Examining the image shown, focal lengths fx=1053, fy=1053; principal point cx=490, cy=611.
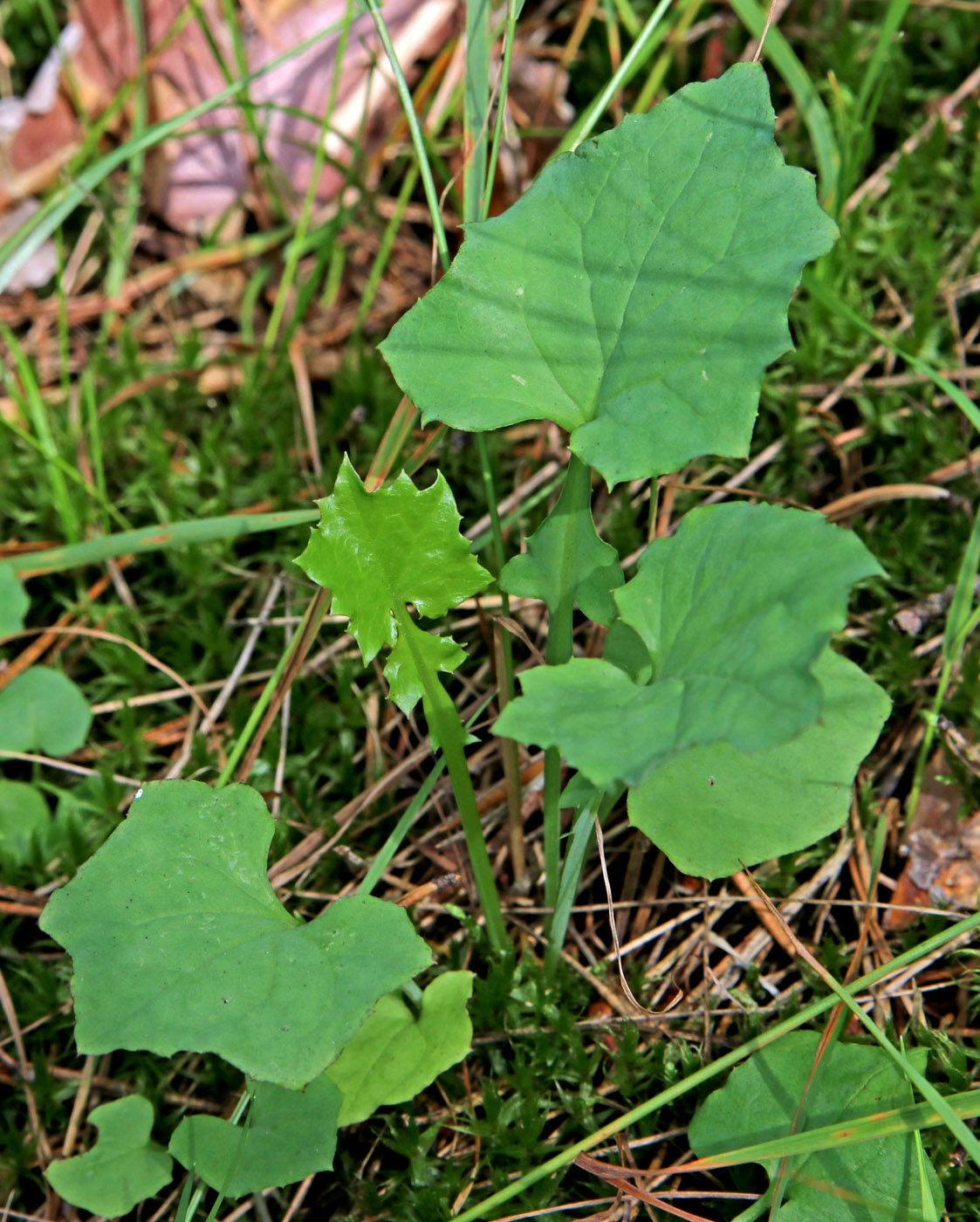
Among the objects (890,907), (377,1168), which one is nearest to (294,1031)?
(377,1168)

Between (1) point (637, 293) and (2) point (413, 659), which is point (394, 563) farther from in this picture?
(1) point (637, 293)

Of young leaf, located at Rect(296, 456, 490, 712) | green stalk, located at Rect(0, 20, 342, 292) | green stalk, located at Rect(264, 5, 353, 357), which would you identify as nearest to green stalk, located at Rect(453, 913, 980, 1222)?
young leaf, located at Rect(296, 456, 490, 712)

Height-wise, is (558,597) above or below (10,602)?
above

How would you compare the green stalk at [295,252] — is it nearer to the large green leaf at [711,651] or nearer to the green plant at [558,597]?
the green plant at [558,597]

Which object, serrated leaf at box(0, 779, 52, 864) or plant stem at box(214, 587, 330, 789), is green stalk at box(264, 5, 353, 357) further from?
serrated leaf at box(0, 779, 52, 864)

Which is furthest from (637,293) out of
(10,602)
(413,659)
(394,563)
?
(10,602)

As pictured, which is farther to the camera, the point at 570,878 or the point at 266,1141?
the point at 570,878

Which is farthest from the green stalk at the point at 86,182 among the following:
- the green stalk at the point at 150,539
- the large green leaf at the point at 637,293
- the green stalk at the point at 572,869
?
the green stalk at the point at 572,869
